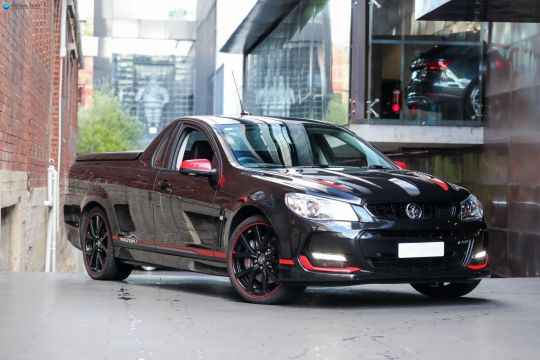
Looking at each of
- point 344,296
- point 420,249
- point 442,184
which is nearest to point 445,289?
point 344,296

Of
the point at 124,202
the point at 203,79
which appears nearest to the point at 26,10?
the point at 124,202

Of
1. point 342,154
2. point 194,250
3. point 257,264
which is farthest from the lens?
point 342,154

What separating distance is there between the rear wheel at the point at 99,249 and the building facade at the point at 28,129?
65.4 inches

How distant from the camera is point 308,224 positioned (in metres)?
8.10

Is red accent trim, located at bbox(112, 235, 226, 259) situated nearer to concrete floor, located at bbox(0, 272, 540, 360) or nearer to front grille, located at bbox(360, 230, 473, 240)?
concrete floor, located at bbox(0, 272, 540, 360)

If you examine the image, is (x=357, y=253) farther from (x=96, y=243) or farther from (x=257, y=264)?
(x=96, y=243)

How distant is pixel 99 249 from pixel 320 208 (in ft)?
11.2

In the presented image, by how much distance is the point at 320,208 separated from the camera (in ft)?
26.7

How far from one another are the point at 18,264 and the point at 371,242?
7098 mm

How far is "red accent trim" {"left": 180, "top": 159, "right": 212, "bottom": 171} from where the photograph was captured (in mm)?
9125

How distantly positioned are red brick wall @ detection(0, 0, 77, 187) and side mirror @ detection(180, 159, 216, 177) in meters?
3.89

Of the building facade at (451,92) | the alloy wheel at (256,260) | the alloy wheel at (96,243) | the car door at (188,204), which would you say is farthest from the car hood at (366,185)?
the building facade at (451,92)

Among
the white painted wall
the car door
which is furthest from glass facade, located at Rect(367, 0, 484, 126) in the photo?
the car door

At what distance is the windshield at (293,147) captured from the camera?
921 centimetres
